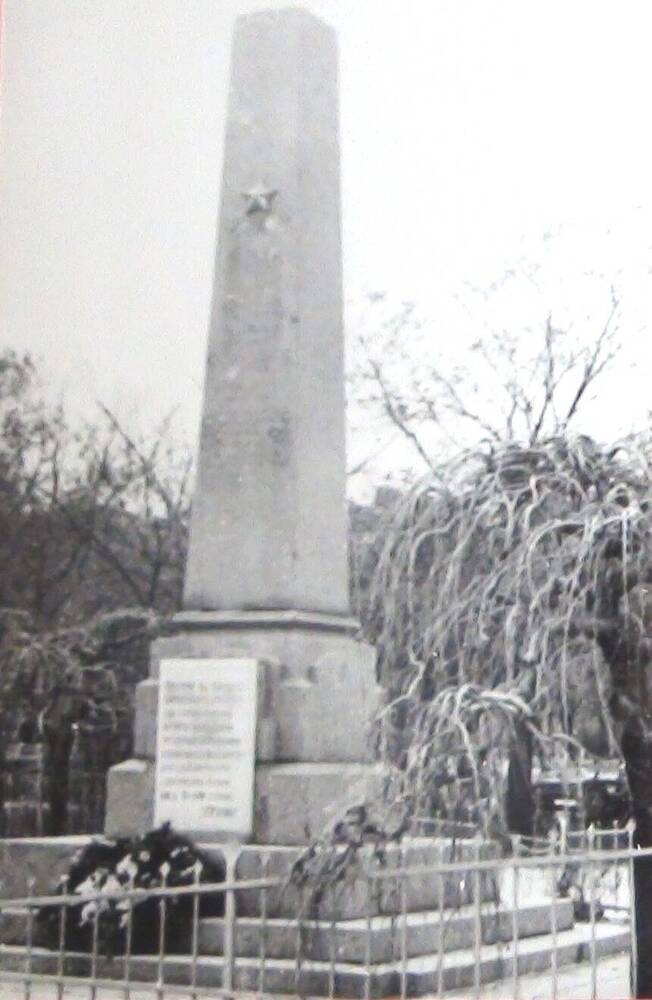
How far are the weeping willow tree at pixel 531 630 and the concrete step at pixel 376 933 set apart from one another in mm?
391

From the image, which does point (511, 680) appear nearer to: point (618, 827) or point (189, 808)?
point (618, 827)

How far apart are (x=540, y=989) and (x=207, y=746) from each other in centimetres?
116

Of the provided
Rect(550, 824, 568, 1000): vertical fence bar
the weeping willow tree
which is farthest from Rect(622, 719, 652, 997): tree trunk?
Rect(550, 824, 568, 1000): vertical fence bar

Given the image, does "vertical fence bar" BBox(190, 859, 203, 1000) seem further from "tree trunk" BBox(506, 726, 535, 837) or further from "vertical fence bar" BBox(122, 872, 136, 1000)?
"tree trunk" BBox(506, 726, 535, 837)

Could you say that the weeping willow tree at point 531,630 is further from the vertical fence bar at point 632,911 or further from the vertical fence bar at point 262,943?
the vertical fence bar at point 262,943

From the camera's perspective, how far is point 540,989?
384cm

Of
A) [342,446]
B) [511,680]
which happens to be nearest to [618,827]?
[511,680]

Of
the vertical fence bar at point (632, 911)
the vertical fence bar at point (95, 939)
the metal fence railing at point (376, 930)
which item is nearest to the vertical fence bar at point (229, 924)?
the metal fence railing at point (376, 930)

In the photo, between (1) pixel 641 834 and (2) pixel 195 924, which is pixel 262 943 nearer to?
(2) pixel 195 924

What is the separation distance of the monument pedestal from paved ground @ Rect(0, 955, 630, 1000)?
0.52 m

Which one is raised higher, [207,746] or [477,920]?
[207,746]

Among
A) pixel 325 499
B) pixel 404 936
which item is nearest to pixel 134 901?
pixel 404 936

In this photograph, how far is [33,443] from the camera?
498 cm

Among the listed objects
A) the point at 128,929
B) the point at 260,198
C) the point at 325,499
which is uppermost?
the point at 260,198
